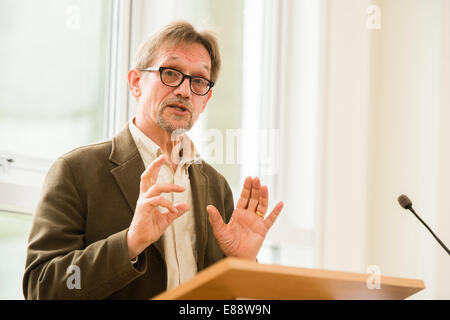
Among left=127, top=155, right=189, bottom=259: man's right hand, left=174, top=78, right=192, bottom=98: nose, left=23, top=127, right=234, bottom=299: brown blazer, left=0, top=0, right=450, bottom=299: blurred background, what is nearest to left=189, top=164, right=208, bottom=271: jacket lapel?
left=23, top=127, right=234, bottom=299: brown blazer

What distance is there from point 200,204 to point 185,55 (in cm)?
50

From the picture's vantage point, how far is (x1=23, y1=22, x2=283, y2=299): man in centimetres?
158

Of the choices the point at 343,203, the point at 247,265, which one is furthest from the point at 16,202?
the point at 343,203

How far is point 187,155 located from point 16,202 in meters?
0.62

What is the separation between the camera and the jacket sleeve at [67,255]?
62.2 inches

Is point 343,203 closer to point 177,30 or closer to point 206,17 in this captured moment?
point 206,17

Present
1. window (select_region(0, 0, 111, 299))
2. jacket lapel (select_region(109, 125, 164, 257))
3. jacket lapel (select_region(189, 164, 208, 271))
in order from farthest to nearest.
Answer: window (select_region(0, 0, 111, 299)) → jacket lapel (select_region(189, 164, 208, 271)) → jacket lapel (select_region(109, 125, 164, 257))

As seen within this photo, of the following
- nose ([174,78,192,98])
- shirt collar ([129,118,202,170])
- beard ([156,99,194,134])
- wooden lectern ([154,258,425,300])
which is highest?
nose ([174,78,192,98])

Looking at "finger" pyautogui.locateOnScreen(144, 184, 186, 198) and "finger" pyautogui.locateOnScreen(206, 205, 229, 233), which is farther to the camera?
"finger" pyautogui.locateOnScreen(206, 205, 229, 233)

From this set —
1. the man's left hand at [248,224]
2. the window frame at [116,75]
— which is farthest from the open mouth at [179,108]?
the window frame at [116,75]

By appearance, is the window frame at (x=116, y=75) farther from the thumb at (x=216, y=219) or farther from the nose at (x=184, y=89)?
the thumb at (x=216, y=219)

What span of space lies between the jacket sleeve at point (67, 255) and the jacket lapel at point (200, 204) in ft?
1.08

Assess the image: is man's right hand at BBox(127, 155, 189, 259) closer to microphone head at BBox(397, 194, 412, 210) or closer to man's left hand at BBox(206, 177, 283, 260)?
man's left hand at BBox(206, 177, 283, 260)

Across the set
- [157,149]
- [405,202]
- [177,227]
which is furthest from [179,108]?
[405,202]
